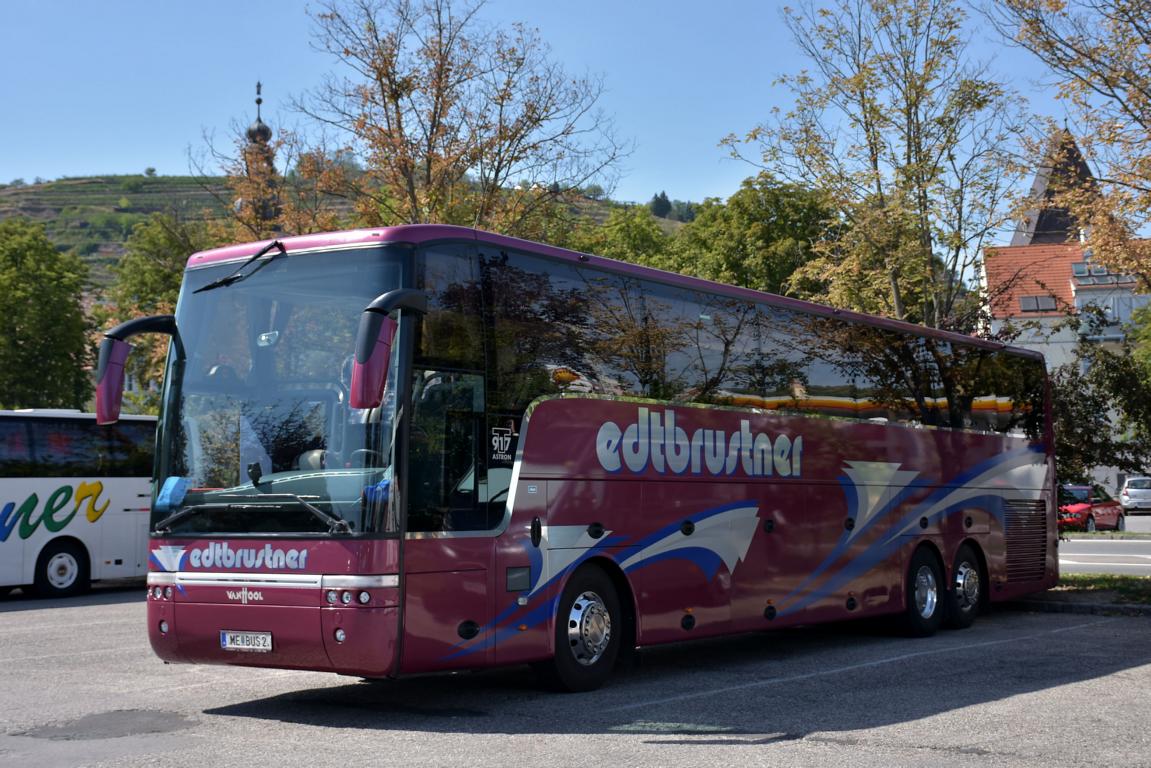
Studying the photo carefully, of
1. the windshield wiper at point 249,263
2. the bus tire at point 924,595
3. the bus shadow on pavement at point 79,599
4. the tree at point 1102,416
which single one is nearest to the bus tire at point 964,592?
the bus tire at point 924,595

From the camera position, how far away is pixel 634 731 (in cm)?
932

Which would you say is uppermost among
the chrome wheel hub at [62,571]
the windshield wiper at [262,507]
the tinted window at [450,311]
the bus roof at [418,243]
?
the bus roof at [418,243]

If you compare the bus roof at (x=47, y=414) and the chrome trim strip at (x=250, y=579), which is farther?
the bus roof at (x=47, y=414)

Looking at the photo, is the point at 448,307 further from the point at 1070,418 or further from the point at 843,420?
the point at 1070,418

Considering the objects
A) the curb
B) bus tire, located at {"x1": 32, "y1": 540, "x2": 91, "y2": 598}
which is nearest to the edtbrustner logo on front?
the curb

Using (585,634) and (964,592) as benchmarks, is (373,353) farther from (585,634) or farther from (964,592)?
(964,592)

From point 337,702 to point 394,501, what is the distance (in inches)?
91.1

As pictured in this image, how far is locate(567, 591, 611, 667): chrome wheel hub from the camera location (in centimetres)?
1115

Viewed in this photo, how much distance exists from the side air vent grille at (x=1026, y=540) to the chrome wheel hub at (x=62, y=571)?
15541 millimetres

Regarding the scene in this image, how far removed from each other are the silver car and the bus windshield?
55521mm

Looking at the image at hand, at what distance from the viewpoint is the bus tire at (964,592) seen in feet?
56.6

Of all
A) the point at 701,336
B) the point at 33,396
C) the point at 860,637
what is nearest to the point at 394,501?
the point at 701,336

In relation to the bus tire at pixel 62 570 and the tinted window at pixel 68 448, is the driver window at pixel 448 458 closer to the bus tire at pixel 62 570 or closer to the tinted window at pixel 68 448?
the tinted window at pixel 68 448

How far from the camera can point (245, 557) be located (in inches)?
392
